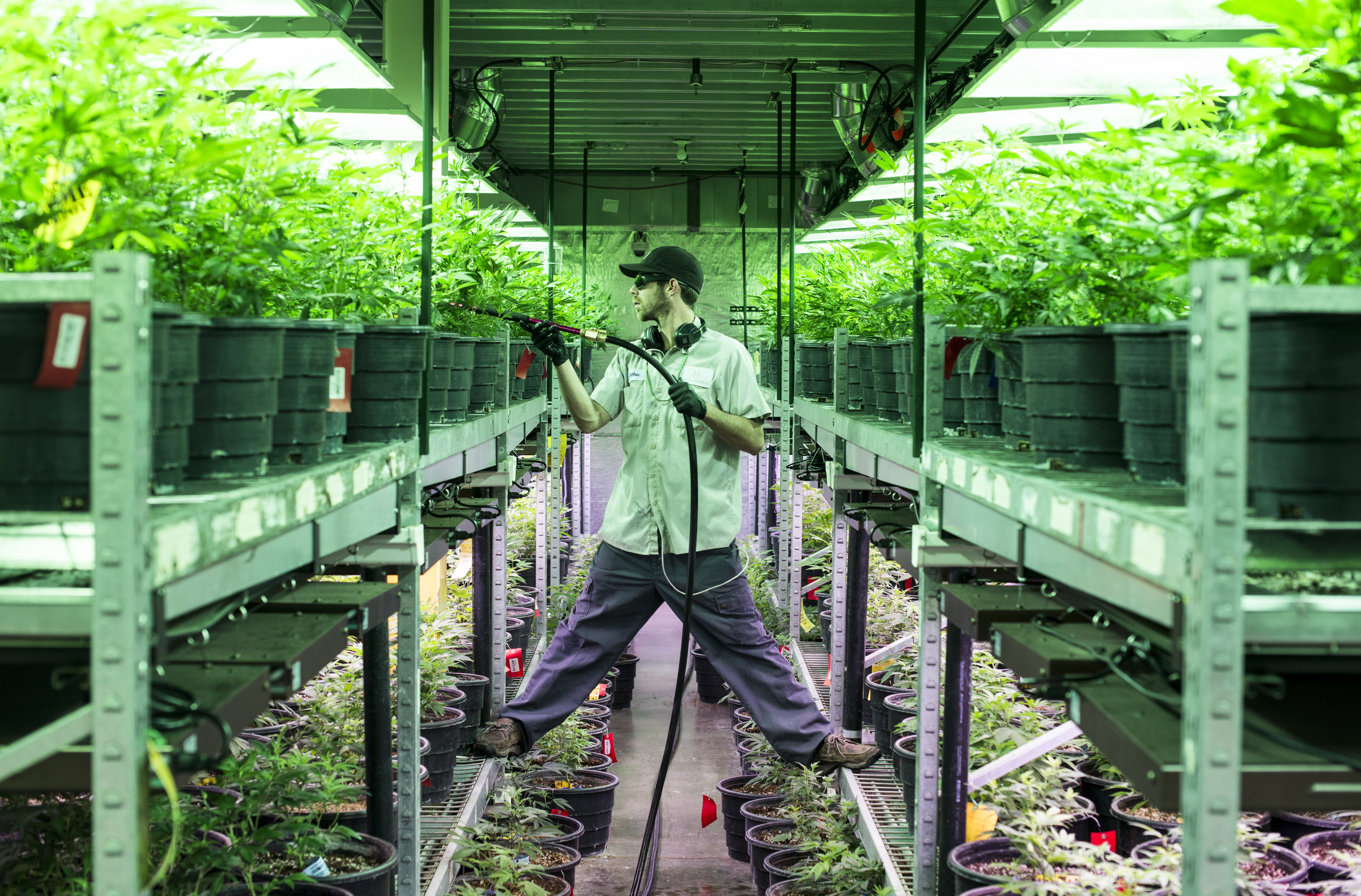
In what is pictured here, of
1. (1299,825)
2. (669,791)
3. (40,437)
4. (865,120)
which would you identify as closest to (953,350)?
(1299,825)

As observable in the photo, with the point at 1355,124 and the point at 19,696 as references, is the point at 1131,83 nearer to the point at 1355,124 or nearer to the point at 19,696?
the point at 1355,124

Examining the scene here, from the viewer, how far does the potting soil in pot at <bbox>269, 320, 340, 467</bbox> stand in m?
1.89

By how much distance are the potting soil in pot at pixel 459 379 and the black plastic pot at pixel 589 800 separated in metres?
1.37

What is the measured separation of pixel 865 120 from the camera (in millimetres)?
6512

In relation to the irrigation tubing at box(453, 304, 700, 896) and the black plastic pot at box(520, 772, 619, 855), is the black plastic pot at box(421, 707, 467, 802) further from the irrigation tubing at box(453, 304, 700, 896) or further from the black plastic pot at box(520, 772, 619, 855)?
the irrigation tubing at box(453, 304, 700, 896)

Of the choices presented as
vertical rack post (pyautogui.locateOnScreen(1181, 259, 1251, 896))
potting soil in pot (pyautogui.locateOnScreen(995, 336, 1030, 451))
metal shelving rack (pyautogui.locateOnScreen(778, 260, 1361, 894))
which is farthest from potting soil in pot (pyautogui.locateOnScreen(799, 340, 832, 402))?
vertical rack post (pyautogui.locateOnScreen(1181, 259, 1251, 896))

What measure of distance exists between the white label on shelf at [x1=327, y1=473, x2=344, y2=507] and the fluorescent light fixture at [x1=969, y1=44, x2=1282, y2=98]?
215 cm

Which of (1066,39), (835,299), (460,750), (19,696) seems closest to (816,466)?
(835,299)

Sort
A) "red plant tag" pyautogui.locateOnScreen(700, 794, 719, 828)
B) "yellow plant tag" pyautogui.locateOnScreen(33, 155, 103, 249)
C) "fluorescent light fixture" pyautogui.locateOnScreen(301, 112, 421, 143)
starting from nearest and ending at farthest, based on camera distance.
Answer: "yellow plant tag" pyautogui.locateOnScreen(33, 155, 103, 249)
"red plant tag" pyautogui.locateOnScreen(700, 794, 719, 828)
"fluorescent light fixture" pyautogui.locateOnScreen(301, 112, 421, 143)

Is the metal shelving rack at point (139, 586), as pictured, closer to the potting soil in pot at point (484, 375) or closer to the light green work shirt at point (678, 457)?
the light green work shirt at point (678, 457)

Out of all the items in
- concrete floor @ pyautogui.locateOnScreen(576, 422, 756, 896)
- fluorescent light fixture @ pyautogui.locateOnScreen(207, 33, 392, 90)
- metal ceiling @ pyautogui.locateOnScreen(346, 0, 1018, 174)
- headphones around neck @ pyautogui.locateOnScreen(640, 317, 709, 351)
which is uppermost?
metal ceiling @ pyautogui.locateOnScreen(346, 0, 1018, 174)

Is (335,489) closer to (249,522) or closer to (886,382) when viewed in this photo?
(249,522)

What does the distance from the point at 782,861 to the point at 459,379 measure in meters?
1.74

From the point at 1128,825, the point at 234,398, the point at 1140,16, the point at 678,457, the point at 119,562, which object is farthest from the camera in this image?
the point at 678,457
